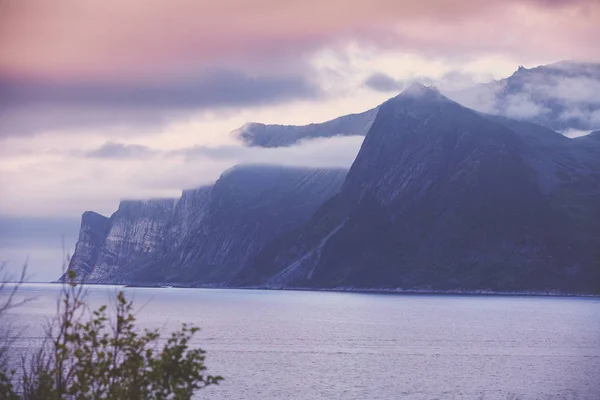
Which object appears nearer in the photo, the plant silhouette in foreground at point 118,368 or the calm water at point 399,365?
the plant silhouette in foreground at point 118,368

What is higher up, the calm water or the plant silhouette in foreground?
the plant silhouette in foreground

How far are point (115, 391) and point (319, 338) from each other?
156927mm

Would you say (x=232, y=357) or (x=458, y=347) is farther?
(x=458, y=347)

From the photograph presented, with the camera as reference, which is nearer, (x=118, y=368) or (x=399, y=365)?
(x=118, y=368)

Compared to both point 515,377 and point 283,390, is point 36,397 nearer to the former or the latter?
point 283,390

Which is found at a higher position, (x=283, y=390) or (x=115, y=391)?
(x=115, y=391)

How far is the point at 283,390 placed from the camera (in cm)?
10675

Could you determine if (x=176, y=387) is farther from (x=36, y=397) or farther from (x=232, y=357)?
(x=232, y=357)

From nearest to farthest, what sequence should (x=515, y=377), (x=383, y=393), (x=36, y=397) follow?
(x=36, y=397), (x=383, y=393), (x=515, y=377)

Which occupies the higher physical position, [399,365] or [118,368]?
[118,368]

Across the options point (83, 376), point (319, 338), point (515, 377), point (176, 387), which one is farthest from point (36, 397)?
point (319, 338)

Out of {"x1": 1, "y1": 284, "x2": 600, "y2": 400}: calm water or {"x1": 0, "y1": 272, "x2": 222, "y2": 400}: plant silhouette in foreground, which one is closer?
{"x1": 0, "y1": 272, "x2": 222, "y2": 400}: plant silhouette in foreground

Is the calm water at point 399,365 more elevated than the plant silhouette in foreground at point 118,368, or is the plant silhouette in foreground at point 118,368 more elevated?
the plant silhouette in foreground at point 118,368

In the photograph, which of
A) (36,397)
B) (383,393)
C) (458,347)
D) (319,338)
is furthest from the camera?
(319,338)
